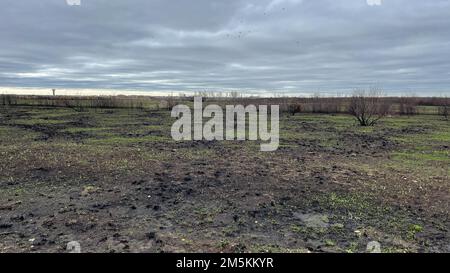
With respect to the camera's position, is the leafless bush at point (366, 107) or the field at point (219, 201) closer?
the field at point (219, 201)

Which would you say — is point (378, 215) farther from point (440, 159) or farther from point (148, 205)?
point (440, 159)

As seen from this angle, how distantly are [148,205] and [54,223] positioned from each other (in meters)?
1.53

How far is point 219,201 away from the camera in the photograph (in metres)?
6.37

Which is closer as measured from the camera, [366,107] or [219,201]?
[219,201]

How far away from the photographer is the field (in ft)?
15.2

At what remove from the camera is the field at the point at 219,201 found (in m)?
4.64

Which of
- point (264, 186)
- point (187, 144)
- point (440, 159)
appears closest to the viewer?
point (264, 186)

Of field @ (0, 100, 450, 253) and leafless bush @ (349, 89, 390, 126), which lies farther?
leafless bush @ (349, 89, 390, 126)
